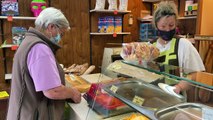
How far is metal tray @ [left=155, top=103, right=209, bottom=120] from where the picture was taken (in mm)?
1079

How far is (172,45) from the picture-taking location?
1727 millimetres

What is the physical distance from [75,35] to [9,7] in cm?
107

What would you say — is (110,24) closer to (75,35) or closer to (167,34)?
(75,35)

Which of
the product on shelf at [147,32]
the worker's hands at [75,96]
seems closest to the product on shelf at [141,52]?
the worker's hands at [75,96]

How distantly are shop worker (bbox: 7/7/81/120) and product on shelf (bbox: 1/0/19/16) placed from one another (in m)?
1.45

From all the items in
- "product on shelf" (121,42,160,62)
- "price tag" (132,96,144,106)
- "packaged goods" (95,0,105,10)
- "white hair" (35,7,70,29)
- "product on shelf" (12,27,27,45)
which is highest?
"packaged goods" (95,0,105,10)

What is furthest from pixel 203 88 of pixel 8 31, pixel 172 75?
pixel 8 31

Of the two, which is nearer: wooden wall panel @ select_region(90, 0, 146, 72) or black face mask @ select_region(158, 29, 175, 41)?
black face mask @ select_region(158, 29, 175, 41)

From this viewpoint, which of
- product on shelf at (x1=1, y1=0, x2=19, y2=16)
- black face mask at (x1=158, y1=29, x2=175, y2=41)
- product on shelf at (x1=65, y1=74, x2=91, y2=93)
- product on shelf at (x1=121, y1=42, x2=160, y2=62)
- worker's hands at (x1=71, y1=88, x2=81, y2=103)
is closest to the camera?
product on shelf at (x1=121, y1=42, x2=160, y2=62)

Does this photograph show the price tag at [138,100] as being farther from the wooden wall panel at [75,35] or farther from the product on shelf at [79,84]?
the wooden wall panel at [75,35]

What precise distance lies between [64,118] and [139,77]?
711 millimetres

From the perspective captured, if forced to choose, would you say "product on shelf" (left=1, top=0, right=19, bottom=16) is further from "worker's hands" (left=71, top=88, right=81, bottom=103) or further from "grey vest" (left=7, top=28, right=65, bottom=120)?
"worker's hands" (left=71, top=88, right=81, bottom=103)

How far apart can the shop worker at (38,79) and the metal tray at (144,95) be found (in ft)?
1.32

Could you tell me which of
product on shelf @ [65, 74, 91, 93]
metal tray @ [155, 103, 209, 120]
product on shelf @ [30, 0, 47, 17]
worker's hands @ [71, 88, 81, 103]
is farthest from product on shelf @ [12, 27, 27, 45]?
metal tray @ [155, 103, 209, 120]
